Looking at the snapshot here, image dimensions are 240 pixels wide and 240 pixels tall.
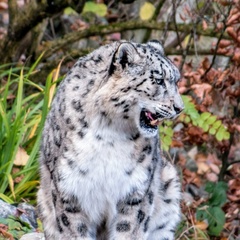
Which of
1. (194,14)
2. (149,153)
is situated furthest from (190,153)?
→ (149,153)

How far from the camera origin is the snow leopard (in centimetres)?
652

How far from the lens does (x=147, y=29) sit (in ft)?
36.5

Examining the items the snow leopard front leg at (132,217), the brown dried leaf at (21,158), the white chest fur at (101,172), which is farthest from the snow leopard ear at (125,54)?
the brown dried leaf at (21,158)

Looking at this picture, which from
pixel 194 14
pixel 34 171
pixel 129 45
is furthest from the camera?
pixel 194 14

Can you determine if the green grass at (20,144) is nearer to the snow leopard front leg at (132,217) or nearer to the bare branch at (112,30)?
the bare branch at (112,30)

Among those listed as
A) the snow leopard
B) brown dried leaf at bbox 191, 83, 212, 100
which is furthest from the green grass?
the snow leopard

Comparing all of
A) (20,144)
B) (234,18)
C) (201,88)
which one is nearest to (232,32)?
(234,18)

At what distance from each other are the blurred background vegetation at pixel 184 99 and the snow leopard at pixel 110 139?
1.66 m

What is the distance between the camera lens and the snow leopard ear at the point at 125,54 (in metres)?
6.44

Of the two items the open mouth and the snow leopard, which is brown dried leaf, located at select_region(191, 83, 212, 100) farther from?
the open mouth

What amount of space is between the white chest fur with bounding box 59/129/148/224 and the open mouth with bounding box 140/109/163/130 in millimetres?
232

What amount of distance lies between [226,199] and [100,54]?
3.53 meters

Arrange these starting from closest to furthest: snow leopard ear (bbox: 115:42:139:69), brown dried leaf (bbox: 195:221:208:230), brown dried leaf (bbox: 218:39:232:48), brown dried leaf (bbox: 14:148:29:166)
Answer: snow leopard ear (bbox: 115:42:139:69) → brown dried leaf (bbox: 14:148:29:166) → brown dried leaf (bbox: 195:221:208:230) → brown dried leaf (bbox: 218:39:232:48)

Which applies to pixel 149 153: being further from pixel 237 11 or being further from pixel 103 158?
pixel 237 11
